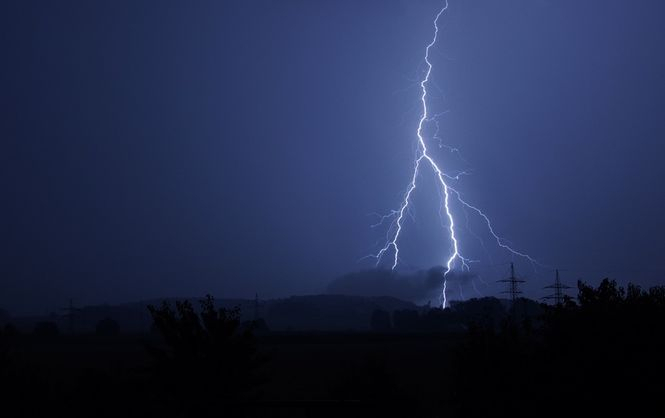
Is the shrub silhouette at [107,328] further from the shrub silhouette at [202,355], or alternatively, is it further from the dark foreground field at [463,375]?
the shrub silhouette at [202,355]

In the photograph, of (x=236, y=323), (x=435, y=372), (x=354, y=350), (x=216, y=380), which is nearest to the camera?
(x=216, y=380)

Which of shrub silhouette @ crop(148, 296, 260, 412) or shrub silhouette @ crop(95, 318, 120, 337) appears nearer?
shrub silhouette @ crop(148, 296, 260, 412)

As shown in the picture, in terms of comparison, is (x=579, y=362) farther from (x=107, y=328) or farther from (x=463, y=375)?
(x=107, y=328)

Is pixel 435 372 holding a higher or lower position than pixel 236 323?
lower

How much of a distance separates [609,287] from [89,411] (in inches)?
460

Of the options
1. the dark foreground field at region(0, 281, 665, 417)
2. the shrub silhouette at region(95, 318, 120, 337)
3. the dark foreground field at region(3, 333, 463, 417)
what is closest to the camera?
the dark foreground field at region(0, 281, 665, 417)

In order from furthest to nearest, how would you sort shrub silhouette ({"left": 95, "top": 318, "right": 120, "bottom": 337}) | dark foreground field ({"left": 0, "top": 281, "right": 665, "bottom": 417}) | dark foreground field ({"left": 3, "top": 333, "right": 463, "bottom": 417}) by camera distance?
shrub silhouette ({"left": 95, "top": 318, "right": 120, "bottom": 337})
dark foreground field ({"left": 3, "top": 333, "right": 463, "bottom": 417})
dark foreground field ({"left": 0, "top": 281, "right": 665, "bottom": 417})

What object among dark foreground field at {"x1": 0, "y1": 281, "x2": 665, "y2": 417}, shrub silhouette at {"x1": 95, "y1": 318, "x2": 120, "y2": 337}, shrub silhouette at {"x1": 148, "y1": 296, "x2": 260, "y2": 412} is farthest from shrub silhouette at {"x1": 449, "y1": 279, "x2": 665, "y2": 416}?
shrub silhouette at {"x1": 95, "y1": 318, "x2": 120, "y2": 337}

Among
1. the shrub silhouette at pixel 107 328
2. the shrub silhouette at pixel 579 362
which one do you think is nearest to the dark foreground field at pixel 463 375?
the shrub silhouette at pixel 579 362

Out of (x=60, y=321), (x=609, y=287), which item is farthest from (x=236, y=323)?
(x=60, y=321)

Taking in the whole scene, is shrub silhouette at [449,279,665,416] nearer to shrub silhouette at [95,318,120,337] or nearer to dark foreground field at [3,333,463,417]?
dark foreground field at [3,333,463,417]

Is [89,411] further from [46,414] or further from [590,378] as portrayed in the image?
[590,378]

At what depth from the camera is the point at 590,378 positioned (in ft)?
28.9

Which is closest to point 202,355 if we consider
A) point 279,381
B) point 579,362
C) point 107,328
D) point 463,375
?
point 463,375
